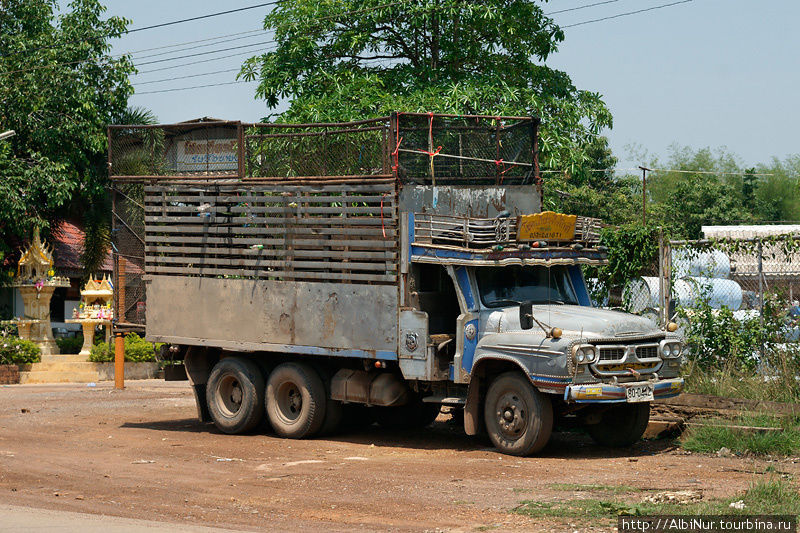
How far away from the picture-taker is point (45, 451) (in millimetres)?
14117

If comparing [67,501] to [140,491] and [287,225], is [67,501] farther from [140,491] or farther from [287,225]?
[287,225]

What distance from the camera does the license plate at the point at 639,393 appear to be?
12.9 meters

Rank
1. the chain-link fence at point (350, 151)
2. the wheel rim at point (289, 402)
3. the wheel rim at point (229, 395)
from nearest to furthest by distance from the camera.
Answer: the chain-link fence at point (350, 151) < the wheel rim at point (289, 402) < the wheel rim at point (229, 395)

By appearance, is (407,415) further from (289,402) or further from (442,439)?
(289,402)

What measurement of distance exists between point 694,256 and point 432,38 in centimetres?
1359

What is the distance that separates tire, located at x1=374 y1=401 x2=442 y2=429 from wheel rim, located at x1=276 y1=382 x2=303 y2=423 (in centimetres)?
141

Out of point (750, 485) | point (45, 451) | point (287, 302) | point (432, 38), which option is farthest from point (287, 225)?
point (432, 38)

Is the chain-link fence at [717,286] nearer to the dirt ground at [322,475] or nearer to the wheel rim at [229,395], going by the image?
the dirt ground at [322,475]

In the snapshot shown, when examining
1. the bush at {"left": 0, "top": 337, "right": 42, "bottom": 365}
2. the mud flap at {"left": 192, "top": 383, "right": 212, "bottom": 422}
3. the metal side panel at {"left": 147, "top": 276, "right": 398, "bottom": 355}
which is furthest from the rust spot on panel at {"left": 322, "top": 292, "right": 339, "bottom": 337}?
the bush at {"left": 0, "top": 337, "right": 42, "bottom": 365}

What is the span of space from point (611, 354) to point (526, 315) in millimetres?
1107

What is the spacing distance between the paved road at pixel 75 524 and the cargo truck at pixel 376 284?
5.40 metres

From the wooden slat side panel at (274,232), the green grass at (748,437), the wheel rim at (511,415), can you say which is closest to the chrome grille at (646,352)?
the green grass at (748,437)

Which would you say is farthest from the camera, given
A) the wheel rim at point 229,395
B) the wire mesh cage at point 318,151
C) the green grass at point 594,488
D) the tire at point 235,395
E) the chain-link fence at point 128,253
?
the chain-link fence at point 128,253

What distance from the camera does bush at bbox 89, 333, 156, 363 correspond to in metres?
30.4
